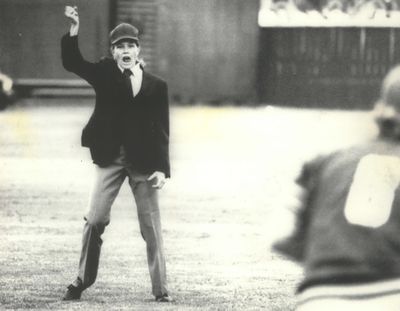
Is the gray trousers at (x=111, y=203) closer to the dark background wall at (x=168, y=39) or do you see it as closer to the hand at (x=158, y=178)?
the hand at (x=158, y=178)

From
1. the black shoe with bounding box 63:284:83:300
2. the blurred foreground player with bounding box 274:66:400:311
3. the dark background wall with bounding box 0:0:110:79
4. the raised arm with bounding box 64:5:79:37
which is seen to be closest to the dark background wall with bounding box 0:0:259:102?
the dark background wall with bounding box 0:0:110:79

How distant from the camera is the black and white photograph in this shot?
3.69m

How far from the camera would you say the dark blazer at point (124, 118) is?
8508 mm

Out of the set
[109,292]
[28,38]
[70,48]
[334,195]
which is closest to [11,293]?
[109,292]

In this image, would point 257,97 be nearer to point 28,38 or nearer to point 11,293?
point 28,38

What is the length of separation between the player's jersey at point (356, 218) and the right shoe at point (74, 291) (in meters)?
5.23

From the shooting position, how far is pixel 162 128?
8.59m

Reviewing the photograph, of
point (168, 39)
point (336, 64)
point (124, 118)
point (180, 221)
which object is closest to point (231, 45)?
point (168, 39)

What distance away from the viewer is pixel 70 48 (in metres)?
8.50

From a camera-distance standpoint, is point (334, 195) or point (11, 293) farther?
point (11, 293)

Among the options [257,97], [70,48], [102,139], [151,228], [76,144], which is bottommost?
[257,97]

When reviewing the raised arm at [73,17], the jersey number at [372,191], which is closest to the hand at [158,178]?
the raised arm at [73,17]

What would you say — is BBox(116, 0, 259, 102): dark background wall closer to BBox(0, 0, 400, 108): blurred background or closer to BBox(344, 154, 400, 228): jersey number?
BBox(0, 0, 400, 108): blurred background

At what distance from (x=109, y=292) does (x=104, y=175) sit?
3.55 feet
